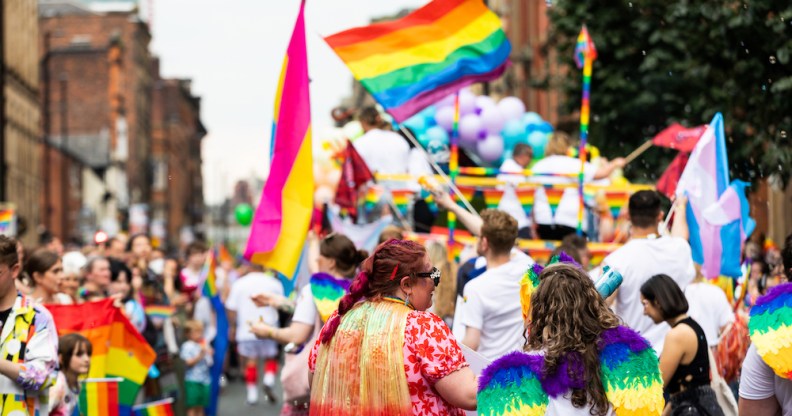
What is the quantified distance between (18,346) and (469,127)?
286 inches

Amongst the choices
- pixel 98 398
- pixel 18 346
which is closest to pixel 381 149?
pixel 98 398

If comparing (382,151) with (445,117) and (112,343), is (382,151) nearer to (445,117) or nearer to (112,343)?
(445,117)

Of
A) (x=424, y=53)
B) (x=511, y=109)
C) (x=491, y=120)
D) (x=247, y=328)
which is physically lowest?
(x=247, y=328)

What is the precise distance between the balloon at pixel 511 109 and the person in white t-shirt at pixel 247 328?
414cm

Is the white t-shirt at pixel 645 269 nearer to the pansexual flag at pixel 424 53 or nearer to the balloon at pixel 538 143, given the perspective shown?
the pansexual flag at pixel 424 53

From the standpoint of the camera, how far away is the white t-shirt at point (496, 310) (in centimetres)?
744

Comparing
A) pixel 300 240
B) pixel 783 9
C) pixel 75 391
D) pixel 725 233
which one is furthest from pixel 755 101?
pixel 75 391

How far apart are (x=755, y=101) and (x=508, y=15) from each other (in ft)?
115

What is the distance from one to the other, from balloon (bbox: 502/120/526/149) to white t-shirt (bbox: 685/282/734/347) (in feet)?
16.6

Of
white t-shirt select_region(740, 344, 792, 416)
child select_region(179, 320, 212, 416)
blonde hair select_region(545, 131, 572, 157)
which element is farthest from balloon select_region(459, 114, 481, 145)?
white t-shirt select_region(740, 344, 792, 416)

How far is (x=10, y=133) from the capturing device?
57.2 metres

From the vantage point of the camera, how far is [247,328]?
17.4 meters

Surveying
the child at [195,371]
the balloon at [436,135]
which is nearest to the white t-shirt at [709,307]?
the balloon at [436,135]

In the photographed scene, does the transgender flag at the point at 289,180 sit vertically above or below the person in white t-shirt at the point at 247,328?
above
